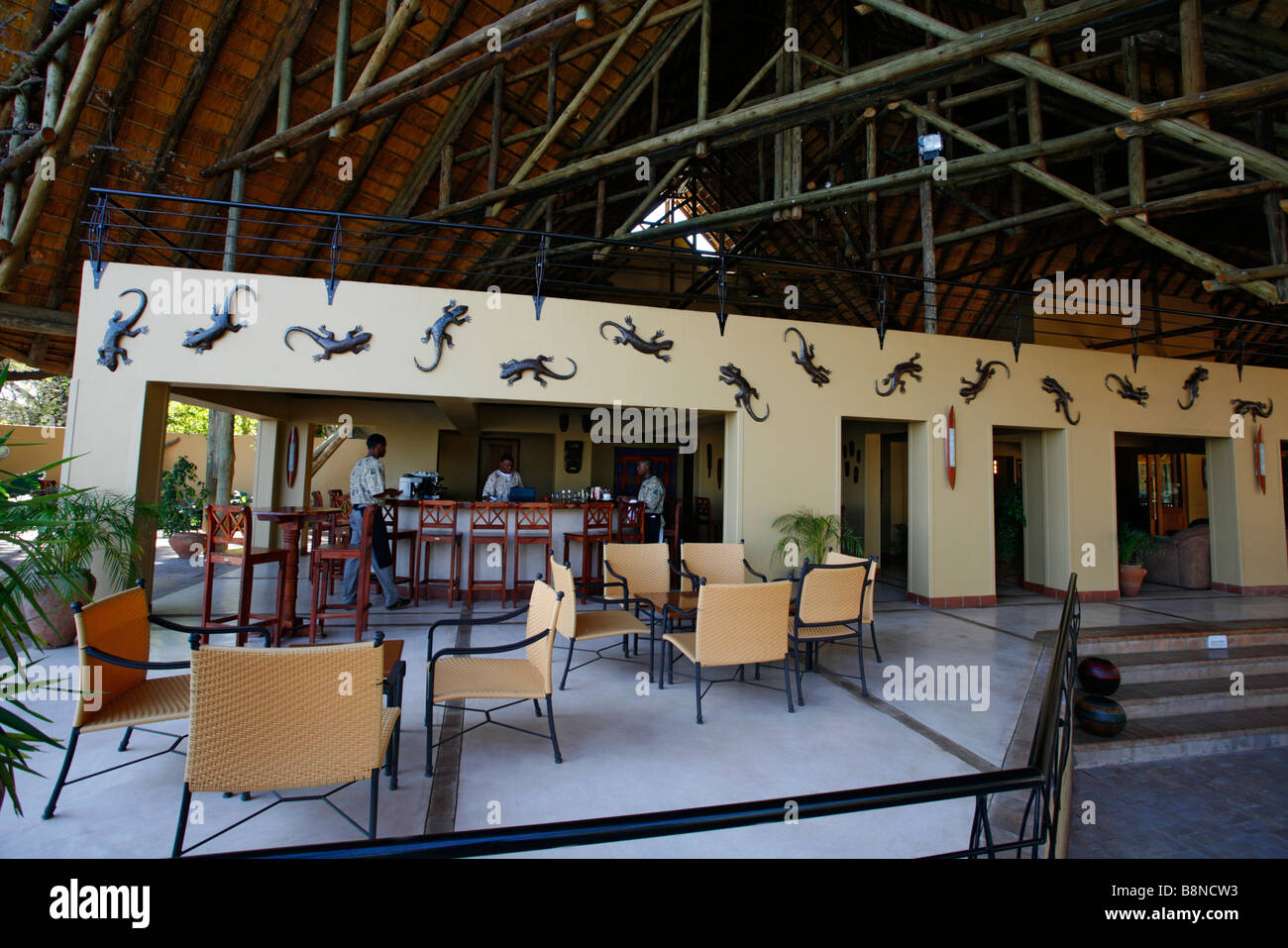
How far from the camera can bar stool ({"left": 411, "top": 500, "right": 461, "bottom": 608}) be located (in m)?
6.16

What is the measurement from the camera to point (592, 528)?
6.53 m

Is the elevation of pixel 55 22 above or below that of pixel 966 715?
Answer: above

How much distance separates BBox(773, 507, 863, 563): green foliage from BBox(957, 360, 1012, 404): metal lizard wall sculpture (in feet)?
7.77

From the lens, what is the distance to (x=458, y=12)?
6020 millimetres

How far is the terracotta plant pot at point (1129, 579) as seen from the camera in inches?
297

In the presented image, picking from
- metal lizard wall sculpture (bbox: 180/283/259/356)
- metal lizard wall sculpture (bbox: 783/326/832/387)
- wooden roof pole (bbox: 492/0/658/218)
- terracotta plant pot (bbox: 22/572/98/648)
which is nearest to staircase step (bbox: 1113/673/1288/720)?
metal lizard wall sculpture (bbox: 783/326/832/387)

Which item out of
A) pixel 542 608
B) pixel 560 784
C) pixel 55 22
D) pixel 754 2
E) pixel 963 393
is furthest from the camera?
pixel 754 2

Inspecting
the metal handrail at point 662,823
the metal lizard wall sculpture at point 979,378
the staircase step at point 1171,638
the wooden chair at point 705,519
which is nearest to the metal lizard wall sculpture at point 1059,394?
the metal lizard wall sculpture at point 979,378

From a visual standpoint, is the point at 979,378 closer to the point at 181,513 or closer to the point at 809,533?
the point at 809,533

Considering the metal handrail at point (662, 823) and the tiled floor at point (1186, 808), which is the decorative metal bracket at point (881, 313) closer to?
the tiled floor at point (1186, 808)
